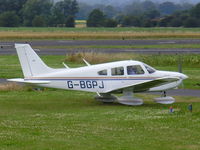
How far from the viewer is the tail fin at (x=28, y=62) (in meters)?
23.0

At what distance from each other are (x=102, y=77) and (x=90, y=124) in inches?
202

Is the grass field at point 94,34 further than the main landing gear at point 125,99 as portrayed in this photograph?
Yes

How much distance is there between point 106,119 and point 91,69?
4127 mm

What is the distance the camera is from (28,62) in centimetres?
2309

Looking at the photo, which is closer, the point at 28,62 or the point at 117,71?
the point at 28,62

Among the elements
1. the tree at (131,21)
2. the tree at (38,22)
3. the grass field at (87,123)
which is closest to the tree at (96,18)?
the tree at (131,21)

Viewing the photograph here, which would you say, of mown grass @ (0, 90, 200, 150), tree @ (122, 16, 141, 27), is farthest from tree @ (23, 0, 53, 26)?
mown grass @ (0, 90, 200, 150)

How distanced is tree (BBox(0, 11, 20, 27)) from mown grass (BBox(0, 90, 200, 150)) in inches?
4407

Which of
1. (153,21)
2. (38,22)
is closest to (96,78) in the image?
(38,22)

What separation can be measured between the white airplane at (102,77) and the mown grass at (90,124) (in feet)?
2.37

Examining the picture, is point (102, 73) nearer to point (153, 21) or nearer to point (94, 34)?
point (94, 34)

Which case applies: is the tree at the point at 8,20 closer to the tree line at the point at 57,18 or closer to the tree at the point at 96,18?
the tree line at the point at 57,18

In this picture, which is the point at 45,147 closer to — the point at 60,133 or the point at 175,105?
the point at 60,133

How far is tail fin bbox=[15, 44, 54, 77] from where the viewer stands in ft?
75.5
